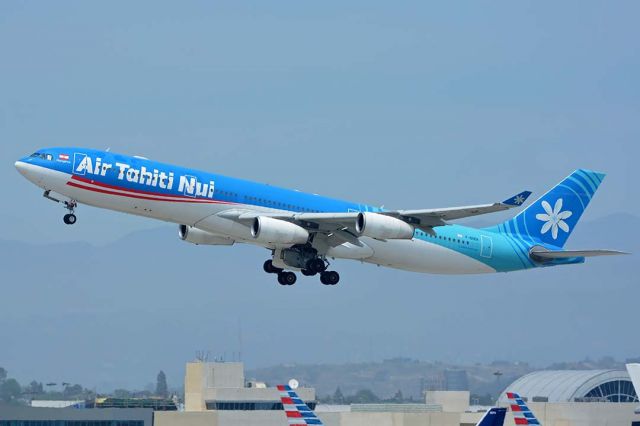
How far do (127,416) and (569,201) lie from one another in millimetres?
25513

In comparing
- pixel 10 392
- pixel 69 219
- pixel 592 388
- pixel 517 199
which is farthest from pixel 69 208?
pixel 10 392

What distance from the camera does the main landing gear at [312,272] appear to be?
58406 millimetres

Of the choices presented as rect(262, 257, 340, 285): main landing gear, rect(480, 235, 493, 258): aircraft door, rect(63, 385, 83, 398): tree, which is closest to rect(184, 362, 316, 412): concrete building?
rect(262, 257, 340, 285): main landing gear

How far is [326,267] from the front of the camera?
58969 millimetres

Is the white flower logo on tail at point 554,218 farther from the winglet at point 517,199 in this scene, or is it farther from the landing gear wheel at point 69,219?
the landing gear wheel at point 69,219

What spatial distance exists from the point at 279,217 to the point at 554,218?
16.4m

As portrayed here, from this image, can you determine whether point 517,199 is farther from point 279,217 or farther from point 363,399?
point 363,399

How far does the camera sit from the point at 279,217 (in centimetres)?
5612

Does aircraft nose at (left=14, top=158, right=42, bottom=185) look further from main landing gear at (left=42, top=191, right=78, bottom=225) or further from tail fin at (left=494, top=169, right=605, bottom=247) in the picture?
tail fin at (left=494, top=169, right=605, bottom=247)

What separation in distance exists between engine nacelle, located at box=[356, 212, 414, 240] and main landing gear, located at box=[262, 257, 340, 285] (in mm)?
3623

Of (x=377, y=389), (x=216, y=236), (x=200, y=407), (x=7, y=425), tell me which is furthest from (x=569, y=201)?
(x=377, y=389)

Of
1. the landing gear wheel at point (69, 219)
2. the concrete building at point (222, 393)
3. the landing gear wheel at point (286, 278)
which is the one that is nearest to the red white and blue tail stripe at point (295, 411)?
the landing gear wheel at point (286, 278)

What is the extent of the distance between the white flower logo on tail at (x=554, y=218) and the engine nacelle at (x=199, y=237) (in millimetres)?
15810

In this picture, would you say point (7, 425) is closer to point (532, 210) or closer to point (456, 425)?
point (456, 425)
